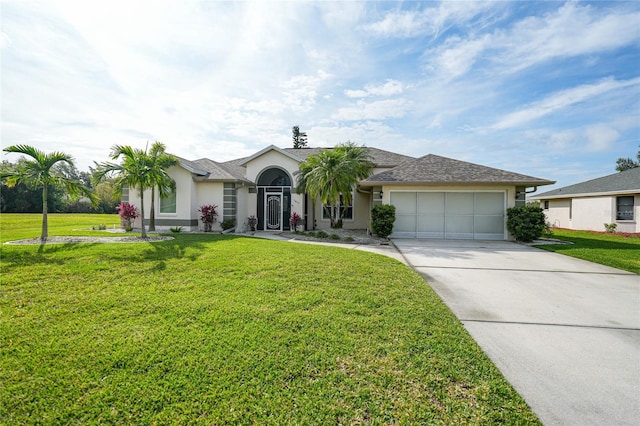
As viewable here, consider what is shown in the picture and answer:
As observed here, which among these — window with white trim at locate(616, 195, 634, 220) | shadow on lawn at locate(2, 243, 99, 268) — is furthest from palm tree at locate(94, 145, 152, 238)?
window with white trim at locate(616, 195, 634, 220)

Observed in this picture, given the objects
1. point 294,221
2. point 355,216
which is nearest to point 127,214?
point 294,221

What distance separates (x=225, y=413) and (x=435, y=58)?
13551 millimetres

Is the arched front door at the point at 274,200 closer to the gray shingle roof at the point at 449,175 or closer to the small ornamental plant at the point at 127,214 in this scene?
the gray shingle roof at the point at 449,175

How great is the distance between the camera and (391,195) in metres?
15.1

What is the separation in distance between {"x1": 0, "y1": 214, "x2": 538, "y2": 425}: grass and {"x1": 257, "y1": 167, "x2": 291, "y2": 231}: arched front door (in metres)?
11.9

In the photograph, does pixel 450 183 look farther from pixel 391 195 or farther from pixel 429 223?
pixel 391 195

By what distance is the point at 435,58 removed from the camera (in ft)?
38.0

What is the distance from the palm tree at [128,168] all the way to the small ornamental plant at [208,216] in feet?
11.4

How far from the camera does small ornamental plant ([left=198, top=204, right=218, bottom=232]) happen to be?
15531 mm

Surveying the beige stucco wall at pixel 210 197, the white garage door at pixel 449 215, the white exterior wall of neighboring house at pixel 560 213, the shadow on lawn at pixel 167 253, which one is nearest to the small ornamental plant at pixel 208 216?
the beige stucco wall at pixel 210 197

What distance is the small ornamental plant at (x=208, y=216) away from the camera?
1553 cm

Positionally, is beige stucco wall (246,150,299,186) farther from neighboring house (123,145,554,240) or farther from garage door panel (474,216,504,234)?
garage door panel (474,216,504,234)

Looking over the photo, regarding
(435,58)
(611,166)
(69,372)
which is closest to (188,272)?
(69,372)

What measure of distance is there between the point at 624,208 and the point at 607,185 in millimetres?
2425
